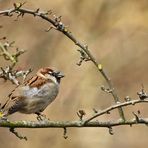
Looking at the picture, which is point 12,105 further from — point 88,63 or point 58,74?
point 88,63

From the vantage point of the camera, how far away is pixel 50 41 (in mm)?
9031

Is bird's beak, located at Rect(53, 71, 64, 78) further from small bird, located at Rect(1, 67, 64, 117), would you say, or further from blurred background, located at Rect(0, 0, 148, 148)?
blurred background, located at Rect(0, 0, 148, 148)

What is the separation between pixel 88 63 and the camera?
9023 mm

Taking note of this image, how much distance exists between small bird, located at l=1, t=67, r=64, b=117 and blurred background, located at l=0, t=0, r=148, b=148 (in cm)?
418

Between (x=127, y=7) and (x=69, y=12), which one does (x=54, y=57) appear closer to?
(x=69, y=12)

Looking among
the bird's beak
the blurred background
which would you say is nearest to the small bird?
the bird's beak

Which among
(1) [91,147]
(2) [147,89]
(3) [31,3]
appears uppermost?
(3) [31,3]

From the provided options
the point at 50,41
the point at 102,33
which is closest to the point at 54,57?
the point at 50,41

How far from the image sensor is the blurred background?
8.46 m

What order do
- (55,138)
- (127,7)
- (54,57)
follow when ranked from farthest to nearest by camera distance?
(127,7) < (54,57) < (55,138)

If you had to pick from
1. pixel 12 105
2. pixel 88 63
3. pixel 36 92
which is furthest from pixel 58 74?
pixel 88 63

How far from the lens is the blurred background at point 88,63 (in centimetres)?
846

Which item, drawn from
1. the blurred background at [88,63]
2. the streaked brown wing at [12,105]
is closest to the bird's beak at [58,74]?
the streaked brown wing at [12,105]

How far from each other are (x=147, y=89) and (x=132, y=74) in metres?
0.56
